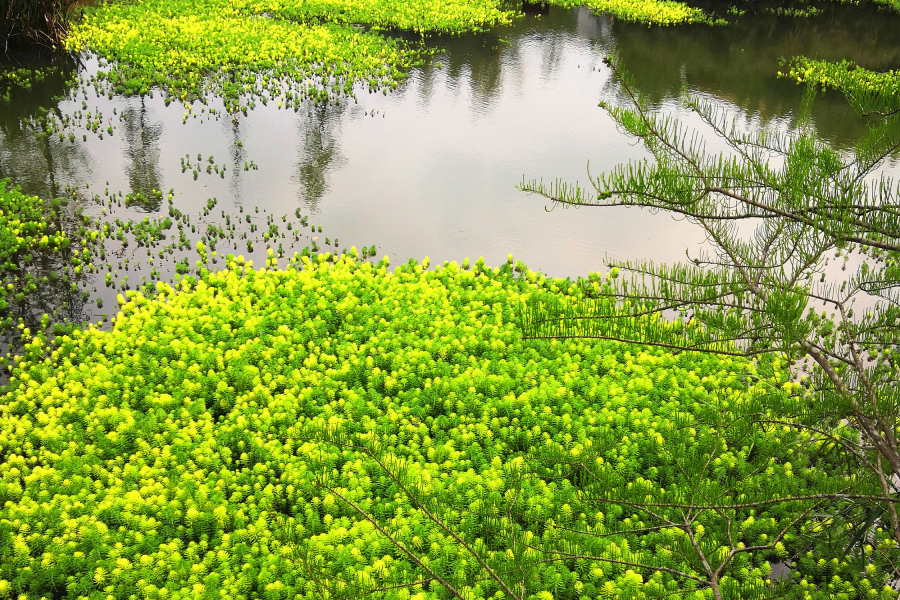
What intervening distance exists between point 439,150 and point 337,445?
7606mm

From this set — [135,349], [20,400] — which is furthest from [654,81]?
→ [20,400]

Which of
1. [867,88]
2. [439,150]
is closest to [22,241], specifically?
[439,150]

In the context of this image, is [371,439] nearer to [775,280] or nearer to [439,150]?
[775,280]

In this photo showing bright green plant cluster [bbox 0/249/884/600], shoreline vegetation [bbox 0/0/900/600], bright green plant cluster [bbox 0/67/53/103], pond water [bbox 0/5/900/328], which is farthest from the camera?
bright green plant cluster [bbox 0/67/53/103]

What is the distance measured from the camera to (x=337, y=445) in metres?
2.68

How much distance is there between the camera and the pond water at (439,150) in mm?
7715

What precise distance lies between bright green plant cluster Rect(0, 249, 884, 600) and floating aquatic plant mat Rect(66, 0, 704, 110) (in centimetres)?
646

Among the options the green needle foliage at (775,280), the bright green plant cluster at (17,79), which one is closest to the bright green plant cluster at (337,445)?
the green needle foliage at (775,280)

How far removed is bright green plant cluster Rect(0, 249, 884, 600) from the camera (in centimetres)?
353

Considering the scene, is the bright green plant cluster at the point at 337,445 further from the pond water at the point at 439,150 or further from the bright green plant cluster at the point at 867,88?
the pond water at the point at 439,150

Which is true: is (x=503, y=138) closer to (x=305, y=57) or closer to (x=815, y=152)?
(x=305, y=57)

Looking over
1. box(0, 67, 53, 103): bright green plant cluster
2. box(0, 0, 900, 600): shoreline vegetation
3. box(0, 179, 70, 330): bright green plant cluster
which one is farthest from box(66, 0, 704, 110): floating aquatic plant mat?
box(0, 0, 900, 600): shoreline vegetation

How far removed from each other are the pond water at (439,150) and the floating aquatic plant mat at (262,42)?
0.62 metres

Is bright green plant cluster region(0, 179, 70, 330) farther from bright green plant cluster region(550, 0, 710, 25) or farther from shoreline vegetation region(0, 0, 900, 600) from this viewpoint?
bright green plant cluster region(550, 0, 710, 25)
